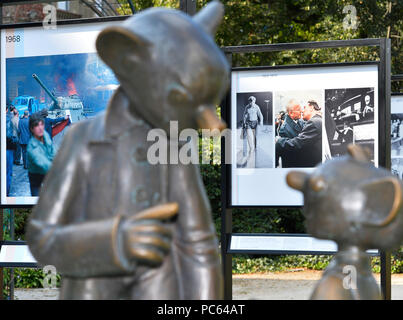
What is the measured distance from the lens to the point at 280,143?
4836mm

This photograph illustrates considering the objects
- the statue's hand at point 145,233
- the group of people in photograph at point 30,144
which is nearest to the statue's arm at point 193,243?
the statue's hand at point 145,233

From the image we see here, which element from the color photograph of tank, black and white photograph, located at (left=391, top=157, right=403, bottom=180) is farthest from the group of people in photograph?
black and white photograph, located at (left=391, top=157, right=403, bottom=180)

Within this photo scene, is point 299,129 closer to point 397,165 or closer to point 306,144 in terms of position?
point 306,144

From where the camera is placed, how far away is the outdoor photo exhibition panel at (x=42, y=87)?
146 inches

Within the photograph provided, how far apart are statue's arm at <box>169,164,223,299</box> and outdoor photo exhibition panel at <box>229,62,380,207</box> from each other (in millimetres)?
2950

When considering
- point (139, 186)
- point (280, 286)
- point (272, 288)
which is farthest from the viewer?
point (280, 286)

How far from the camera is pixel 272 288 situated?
341 inches

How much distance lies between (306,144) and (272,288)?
171 inches

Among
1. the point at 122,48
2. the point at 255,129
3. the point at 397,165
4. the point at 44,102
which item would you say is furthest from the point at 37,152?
the point at 397,165

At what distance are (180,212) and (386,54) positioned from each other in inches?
128

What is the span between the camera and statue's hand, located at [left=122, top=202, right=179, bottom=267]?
1402mm

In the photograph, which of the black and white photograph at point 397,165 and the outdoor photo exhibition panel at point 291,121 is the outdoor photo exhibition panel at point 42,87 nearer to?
the outdoor photo exhibition panel at point 291,121

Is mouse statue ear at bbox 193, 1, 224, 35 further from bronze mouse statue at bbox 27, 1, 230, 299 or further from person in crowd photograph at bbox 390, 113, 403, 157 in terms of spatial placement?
person in crowd photograph at bbox 390, 113, 403, 157
